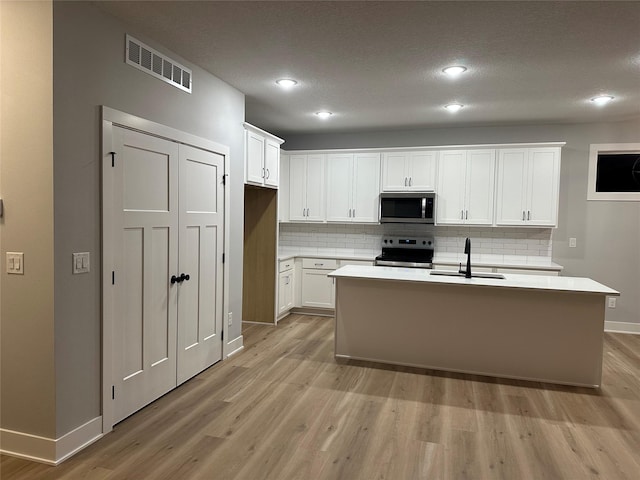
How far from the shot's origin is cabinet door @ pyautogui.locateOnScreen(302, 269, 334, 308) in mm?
5910

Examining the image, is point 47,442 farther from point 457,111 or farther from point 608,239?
point 608,239

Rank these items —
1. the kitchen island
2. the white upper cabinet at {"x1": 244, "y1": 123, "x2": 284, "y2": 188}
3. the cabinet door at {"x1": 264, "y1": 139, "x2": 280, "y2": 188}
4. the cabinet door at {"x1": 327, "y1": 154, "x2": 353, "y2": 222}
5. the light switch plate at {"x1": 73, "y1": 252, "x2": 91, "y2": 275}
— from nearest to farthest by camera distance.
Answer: the light switch plate at {"x1": 73, "y1": 252, "x2": 91, "y2": 275}, the kitchen island, the white upper cabinet at {"x1": 244, "y1": 123, "x2": 284, "y2": 188}, the cabinet door at {"x1": 264, "y1": 139, "x2": 280, "y2": 188}, the cabinet door at {"x1": 327, "y1": 154, "x2": 353, "y2": 222}

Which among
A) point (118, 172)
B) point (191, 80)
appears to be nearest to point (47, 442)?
point (118, 172)

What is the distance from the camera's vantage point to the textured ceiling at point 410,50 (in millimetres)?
2564

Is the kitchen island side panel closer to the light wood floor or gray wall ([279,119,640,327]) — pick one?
the light wood floor

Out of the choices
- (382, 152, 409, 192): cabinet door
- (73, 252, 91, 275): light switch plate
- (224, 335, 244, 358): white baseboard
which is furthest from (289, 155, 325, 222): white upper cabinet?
(73, 252, 91, 275): light switch plate

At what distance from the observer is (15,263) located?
2418mm

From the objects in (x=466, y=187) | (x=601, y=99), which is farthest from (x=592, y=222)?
(x=601, y=99)

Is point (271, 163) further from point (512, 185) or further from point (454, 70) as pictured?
point (512, 185)

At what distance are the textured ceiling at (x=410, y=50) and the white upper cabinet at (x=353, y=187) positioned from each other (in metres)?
1.18

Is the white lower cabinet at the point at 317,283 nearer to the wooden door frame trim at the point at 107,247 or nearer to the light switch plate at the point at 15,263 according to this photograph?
the wooden door frame trim at the point at 107,247

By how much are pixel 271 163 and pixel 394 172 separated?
1771 millimetres

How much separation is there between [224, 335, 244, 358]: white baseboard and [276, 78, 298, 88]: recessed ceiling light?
254cm

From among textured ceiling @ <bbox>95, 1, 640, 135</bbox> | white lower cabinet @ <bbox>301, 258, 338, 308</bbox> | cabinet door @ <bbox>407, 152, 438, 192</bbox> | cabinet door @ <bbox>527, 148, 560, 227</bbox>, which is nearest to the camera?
textured ceiling @ <bbox>95, 1, 640, 135</bbox>
